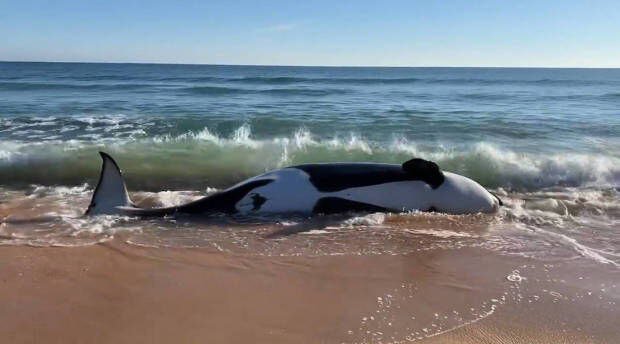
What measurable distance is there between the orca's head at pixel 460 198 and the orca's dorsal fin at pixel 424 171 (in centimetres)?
10

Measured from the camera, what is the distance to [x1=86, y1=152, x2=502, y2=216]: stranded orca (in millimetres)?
7785

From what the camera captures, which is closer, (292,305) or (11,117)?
(292,305)

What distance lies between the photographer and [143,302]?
473cm

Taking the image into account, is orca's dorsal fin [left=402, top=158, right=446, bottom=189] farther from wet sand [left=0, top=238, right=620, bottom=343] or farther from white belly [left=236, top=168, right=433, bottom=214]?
wet sand [left=0, top=238, right=620, bottom=343]

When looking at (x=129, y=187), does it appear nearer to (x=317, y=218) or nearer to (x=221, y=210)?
(x=221, y=210)

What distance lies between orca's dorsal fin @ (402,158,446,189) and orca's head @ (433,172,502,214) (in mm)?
103

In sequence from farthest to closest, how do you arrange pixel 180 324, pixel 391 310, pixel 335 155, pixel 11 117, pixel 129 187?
1. pixel 11 117
2. pixel 335 155
3. pixel 129 187
4. pixel 391 310
5. pixel 180 324

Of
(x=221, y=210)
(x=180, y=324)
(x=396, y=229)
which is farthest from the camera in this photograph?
(x=221, y=210)

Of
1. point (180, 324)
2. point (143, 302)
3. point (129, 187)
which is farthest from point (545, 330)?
point (129, 187)

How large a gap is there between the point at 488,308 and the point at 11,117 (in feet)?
66.6

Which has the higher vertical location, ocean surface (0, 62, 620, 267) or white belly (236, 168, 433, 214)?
white belly (236, 168, 433, 214)

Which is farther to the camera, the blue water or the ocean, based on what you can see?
the blue water

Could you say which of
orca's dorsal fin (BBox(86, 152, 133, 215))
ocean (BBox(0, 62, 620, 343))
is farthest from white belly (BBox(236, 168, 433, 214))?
orca's dorsal fin (BBox(86, 152, 133, 215))

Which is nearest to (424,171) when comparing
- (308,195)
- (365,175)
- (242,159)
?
(365,175)
